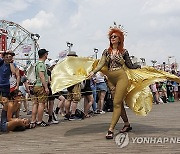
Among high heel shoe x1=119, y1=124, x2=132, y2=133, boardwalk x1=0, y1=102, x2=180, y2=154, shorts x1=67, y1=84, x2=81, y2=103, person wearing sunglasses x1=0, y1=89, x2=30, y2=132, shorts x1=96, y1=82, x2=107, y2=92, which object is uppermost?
shorts x1=96, y1=82, x2=107, y2=92

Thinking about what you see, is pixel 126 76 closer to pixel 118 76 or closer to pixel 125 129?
pixel 118 76

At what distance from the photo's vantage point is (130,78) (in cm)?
714

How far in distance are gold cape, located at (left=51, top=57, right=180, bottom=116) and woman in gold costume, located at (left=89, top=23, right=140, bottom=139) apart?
0.90 ft

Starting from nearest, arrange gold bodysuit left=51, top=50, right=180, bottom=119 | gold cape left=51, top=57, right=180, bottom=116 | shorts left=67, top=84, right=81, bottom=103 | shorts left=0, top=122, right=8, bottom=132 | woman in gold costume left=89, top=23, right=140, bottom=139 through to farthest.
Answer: woman in gold costume left=89, top=23, right=140, bottom=139, gold bodysuit left=51, top=50, right=180, bottom=119, gold cape left=51, top=57, right=180, bottom=116, shorts left=0, top=122, right=8, bottom=132, shorts left=67, top=84, right=81, bottom=103

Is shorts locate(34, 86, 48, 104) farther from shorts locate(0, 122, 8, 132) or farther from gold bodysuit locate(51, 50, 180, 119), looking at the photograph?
shorts locate(0, 122, 8, 132)

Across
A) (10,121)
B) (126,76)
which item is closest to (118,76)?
(126,76)

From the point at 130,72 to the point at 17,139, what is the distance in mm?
2538

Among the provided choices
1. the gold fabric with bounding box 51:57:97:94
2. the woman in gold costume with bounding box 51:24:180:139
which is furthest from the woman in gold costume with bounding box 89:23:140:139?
the gold fabric with bounding box 51:57:97:94

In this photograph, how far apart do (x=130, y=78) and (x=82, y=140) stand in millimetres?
1703

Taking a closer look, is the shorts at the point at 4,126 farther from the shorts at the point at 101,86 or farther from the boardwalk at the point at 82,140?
the shorts at the point at 101,86

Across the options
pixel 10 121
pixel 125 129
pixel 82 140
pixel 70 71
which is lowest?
pixel 82 140

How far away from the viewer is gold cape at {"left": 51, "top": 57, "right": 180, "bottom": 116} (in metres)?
7.03

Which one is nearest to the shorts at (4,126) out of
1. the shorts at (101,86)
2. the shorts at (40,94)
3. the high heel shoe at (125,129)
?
the shorts at (40,94)

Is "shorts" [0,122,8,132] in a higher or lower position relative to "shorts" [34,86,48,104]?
lower
